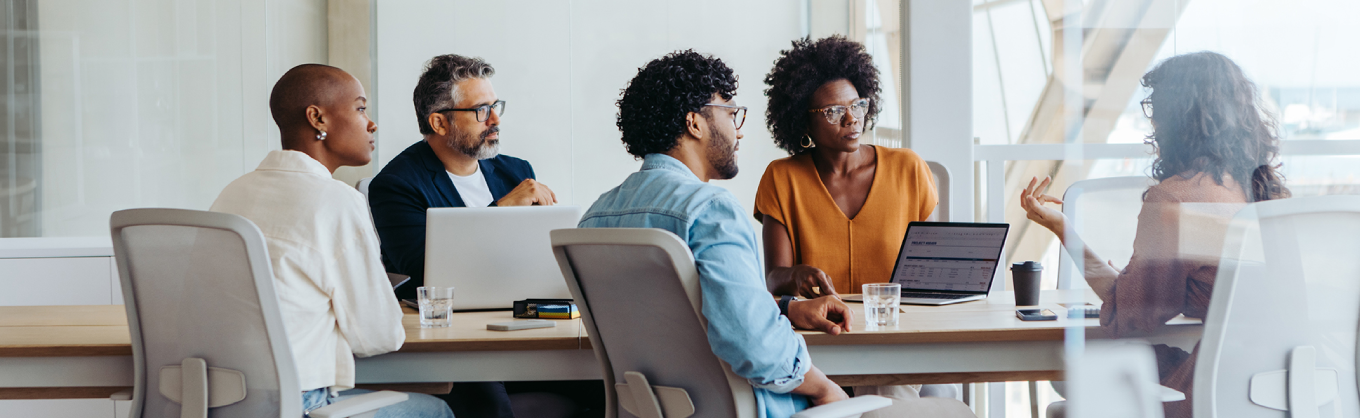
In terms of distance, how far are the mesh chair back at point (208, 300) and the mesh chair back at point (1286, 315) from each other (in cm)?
131

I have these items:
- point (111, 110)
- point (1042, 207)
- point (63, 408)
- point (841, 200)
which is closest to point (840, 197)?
point (841, 200)

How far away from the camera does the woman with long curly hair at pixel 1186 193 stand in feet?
1.44

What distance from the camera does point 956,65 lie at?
3.33m

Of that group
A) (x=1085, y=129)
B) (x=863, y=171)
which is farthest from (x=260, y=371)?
(x=863, y=171)

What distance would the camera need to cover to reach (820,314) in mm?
1572

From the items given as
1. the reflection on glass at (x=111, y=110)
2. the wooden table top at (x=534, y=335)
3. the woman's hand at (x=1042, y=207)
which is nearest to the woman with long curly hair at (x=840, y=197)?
the wooden table top at (x=534, y=335)

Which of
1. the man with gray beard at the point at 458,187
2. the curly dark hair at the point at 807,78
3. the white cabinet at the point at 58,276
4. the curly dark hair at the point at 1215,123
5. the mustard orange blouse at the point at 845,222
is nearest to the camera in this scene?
the curly dark hair at the point at 1215,123

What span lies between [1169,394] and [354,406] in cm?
129

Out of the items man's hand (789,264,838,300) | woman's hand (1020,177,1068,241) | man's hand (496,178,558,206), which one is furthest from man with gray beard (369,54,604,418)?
woman's hand (1020,177,1068,241)

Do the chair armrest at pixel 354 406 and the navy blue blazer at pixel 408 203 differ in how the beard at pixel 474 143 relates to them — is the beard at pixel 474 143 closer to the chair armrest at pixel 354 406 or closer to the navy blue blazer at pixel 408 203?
the navy blue blazer at pixel 408 203

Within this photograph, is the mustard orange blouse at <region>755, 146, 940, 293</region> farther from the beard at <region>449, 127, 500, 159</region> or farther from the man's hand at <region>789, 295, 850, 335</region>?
the beard at <region>449, 127, 500, 159</region>

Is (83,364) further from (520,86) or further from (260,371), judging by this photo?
(520,86)

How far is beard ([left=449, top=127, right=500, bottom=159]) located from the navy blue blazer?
80 mm

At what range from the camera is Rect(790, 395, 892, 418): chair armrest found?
1.26 meters
